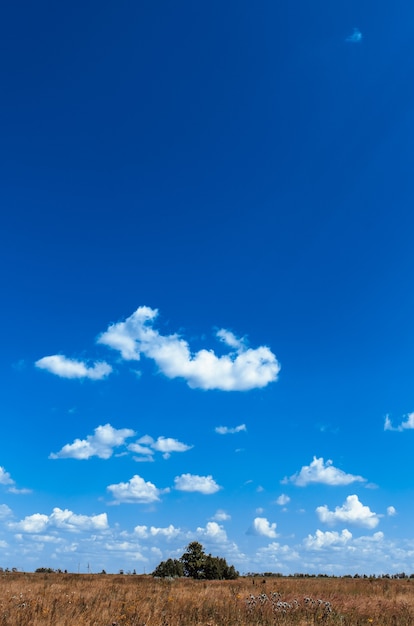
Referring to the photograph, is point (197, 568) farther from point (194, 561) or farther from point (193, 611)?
point (193, 611)

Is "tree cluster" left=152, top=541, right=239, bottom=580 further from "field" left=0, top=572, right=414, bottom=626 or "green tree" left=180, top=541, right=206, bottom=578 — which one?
"field" left=0, top=572, right=414, bottom=626

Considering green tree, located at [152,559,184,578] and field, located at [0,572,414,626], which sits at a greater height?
field, located at [0,572,414,626]

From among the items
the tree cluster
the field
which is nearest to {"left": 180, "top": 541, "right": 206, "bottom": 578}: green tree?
the tree cluster

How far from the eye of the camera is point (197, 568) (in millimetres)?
41656

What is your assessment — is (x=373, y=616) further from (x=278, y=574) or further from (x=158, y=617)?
(x=278, y=574)

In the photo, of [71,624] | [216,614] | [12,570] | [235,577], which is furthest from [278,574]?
[71,624]

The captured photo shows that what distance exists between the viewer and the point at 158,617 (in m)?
14.4

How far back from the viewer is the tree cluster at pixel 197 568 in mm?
40375

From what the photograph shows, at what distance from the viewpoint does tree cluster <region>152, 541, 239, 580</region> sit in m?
40.4

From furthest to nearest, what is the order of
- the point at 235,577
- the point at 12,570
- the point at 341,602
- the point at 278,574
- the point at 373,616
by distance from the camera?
1. the point at 278,574
2. the point at 12,570
3. the point at 235,577
4. the point at 341,602
5. the point at 373,616

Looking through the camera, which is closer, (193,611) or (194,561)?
(193,611)

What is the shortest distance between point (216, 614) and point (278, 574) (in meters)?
52.0

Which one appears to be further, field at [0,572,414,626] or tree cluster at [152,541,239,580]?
tree cluster at [152,541,239,580]

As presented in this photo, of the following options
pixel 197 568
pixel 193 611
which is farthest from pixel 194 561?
pixel 193 611
